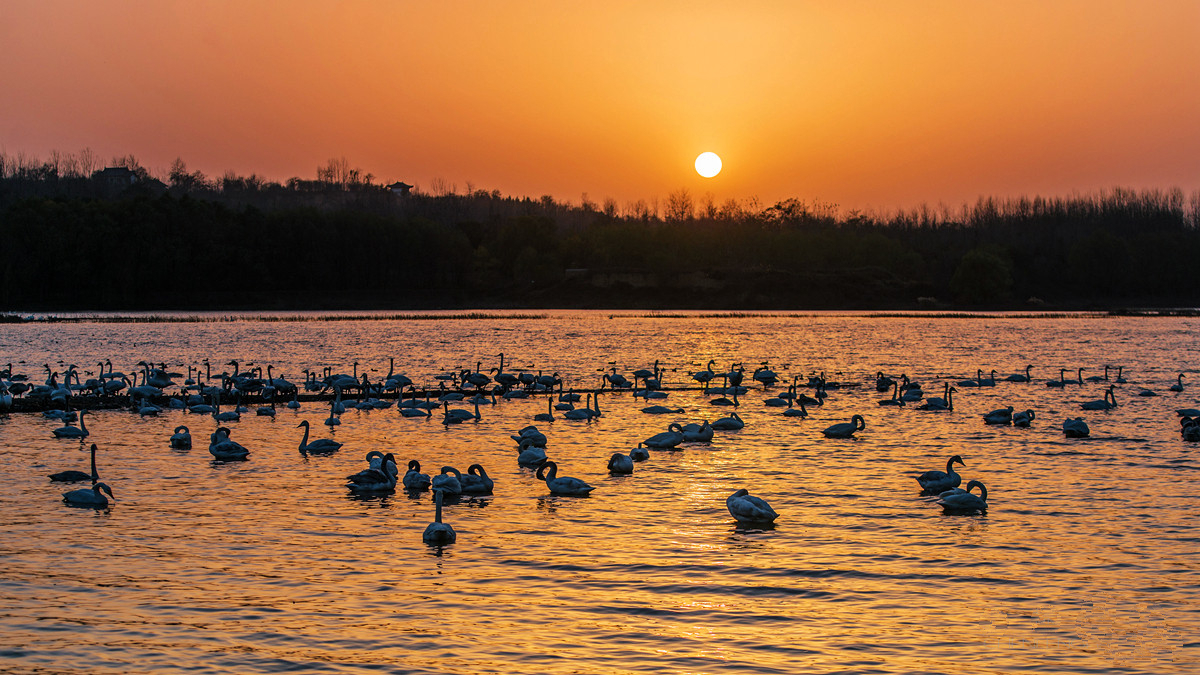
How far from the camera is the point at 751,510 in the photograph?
53.2 ft

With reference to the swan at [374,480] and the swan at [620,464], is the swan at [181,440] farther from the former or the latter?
the swan at [620,464]

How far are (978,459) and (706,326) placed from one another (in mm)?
78988

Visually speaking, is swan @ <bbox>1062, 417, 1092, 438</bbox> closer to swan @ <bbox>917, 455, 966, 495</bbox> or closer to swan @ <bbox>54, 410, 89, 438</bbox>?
→ swan @ <bbox>917, 455, 966, 495</bbox>

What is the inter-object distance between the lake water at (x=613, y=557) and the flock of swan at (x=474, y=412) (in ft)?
1.26

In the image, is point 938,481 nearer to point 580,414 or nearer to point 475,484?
point 475,484

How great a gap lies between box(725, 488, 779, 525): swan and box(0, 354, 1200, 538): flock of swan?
21 mm

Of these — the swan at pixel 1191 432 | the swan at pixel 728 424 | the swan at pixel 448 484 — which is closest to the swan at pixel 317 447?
the swan at pixel 448 484

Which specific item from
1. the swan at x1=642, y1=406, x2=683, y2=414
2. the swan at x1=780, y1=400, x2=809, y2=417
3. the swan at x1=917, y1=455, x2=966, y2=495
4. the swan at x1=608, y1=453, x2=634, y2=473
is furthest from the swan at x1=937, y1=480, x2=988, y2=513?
the swan at x1=642, y1=406, x2=683, y2=414

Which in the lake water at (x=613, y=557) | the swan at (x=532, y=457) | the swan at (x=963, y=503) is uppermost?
the swan at (x=532, y=457)

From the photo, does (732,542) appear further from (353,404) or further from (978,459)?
(353,404)

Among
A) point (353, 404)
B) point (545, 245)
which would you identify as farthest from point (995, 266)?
point (353, 404)

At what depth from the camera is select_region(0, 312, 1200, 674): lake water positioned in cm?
1089

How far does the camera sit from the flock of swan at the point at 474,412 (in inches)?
724

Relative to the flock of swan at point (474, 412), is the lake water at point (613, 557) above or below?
below
